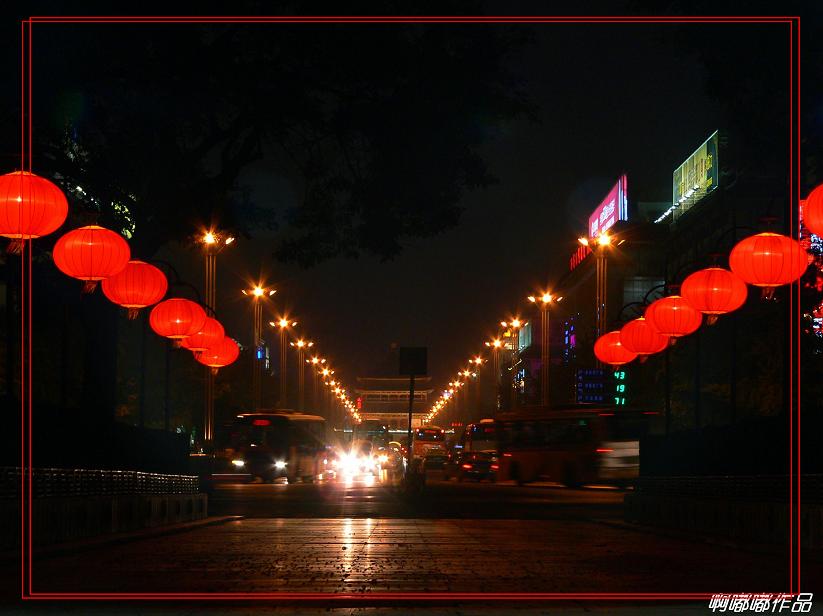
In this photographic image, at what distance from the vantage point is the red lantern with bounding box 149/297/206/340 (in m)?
23.0

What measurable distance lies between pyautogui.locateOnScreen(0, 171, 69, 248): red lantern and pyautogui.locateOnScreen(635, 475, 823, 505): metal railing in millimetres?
8919

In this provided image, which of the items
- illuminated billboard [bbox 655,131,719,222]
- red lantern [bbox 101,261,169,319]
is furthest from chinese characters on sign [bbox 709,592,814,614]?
illuminated billboard [bbox 655,131,719,222]

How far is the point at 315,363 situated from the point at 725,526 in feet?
302

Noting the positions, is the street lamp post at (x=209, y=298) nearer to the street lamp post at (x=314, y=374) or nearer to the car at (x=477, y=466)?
the car at (x=477, y=466)

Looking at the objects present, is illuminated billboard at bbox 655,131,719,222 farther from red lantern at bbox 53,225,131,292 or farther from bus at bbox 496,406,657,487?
red lantern at bbox 53,225,131,292

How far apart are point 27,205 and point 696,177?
87506mm

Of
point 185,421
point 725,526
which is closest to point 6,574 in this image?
point 725,526

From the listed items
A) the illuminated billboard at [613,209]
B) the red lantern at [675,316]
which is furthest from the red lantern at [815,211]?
the illuminated billboard at [613,209]

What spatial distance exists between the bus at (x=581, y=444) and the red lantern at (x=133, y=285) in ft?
105

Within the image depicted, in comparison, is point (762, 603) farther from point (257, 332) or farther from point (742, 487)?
point (257, 332)

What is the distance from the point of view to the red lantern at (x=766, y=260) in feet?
56.5

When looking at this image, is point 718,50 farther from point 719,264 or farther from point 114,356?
point 114,356

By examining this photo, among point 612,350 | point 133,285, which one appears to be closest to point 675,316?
point 612,350

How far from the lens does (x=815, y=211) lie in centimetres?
1399
